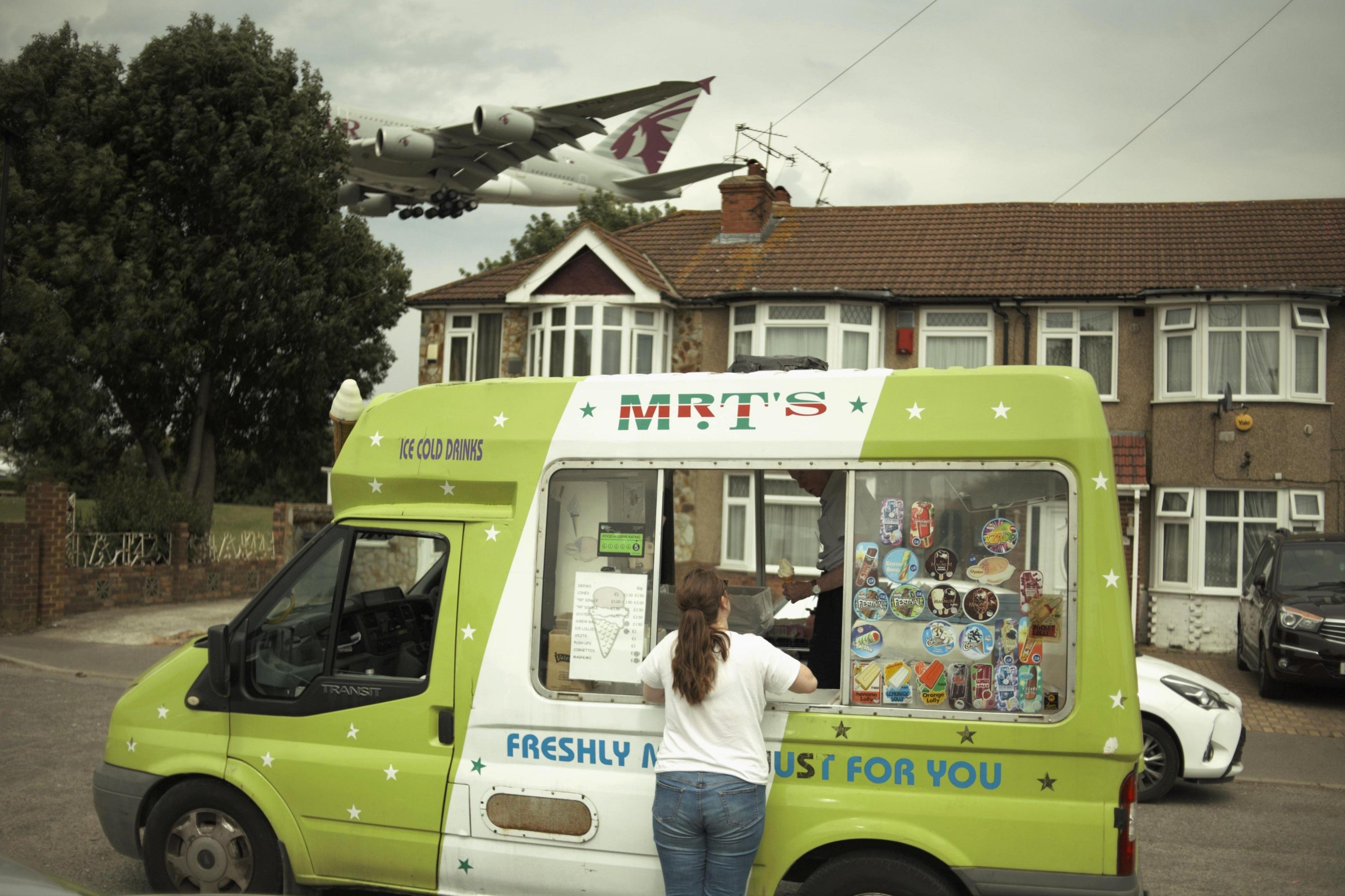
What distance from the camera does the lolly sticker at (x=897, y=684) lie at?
421 centimetres

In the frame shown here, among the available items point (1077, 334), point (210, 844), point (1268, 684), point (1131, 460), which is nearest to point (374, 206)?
point (1077, 334)

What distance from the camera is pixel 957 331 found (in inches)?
799

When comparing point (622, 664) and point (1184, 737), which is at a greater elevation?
point (622, 664)

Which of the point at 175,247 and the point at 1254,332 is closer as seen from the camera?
the point at 1254,332

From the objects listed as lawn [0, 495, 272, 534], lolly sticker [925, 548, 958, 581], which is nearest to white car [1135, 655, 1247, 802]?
lolly sticker [925, 548, 958, 581]

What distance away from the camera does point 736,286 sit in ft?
69.7

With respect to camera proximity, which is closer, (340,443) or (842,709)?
(842,709)

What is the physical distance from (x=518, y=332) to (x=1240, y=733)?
16618 mm

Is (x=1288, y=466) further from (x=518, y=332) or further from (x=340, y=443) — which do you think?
(x=340, y=443)

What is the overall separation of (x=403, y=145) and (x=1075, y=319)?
1862 centimetres

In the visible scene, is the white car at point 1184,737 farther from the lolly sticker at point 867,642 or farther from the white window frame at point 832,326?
the white window frame at point 832,326

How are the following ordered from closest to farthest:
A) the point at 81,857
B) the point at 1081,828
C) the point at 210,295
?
the point at 1081,828, the point at 81,857, the point at 210,295

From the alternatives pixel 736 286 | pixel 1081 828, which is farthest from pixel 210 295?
pixel 1081 828

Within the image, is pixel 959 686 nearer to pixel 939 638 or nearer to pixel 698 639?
pixel 939 638
